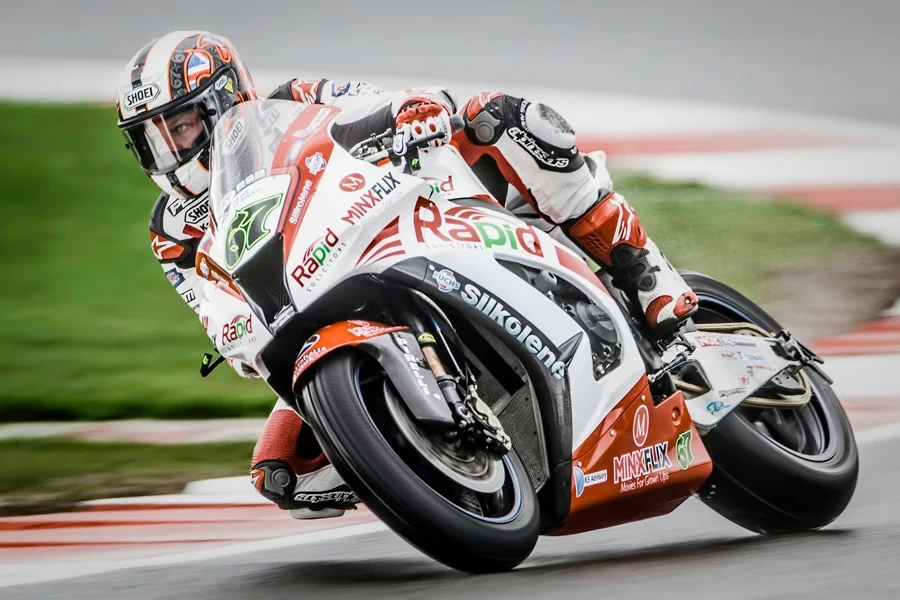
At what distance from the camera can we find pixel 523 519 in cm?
291

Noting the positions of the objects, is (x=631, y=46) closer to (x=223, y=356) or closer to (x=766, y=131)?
(x=766, y=131)

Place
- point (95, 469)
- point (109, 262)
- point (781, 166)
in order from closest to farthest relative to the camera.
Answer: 1. point (95, 469)
2. point (109, 262)
3. point (781, 166)

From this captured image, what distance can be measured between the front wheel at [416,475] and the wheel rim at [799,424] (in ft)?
4.15

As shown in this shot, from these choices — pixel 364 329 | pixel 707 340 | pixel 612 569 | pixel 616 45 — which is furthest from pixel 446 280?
pixel 616 45

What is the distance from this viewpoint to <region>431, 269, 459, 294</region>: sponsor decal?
3.04 metres

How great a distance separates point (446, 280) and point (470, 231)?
177 millimetres

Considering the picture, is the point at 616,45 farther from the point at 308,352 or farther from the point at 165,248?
the point at 308,352

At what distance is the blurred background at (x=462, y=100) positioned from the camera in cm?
649

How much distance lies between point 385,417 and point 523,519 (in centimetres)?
40

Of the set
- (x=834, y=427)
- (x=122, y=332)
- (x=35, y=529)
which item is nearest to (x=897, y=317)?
(x=834, y=427)

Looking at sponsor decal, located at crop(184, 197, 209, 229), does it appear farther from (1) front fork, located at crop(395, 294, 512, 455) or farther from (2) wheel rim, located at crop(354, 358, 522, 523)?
(2) wheel rim, located at crop(354, 358, 522, 523)

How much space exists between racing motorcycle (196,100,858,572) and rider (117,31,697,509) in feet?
0.34

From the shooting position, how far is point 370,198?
3012 millimetres

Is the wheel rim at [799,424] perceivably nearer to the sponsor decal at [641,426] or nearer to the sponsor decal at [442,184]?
the sponsor decal at [641,426]
